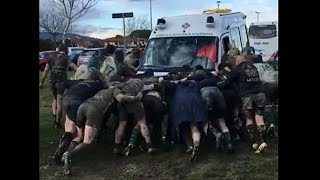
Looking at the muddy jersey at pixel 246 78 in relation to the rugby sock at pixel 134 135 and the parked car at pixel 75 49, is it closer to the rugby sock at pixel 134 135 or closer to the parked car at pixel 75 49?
the rugby sock at pixel 134 135

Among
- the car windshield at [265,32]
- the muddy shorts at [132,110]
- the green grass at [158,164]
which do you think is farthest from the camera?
the muddy shorts at [132,110]

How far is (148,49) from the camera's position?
5062mm

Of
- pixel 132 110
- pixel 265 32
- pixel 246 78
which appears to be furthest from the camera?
pixel 132 110

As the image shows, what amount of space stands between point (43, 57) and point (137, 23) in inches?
36.9

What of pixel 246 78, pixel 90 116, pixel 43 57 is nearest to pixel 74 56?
pixel 43 57

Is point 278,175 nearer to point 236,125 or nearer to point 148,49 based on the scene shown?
point 236,125

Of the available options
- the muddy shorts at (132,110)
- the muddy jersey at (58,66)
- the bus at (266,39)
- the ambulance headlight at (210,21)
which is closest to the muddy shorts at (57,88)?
the muddy jersey at (58,66)

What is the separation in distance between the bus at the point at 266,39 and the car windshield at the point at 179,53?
14.3 inches

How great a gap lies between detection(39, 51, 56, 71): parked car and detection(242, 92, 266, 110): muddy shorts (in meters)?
1.86

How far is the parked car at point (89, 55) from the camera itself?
16.6 feet

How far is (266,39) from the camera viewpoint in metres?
4.86

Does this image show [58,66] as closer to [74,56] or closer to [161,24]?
[74,56]
